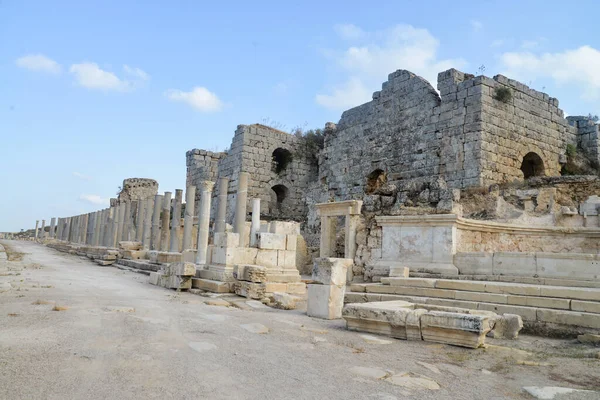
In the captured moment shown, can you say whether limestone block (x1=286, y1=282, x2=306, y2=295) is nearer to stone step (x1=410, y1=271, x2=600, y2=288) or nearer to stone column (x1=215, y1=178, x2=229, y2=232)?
stone step (x1=410, y1=271, x2=600, y2=288)

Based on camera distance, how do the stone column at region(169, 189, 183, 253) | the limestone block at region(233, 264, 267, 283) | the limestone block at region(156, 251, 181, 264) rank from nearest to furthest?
the limestone block at region(233, 264, 267, 283)
the limestone block at region(156, 251, 181, 264)
the stone column at region(169, 189, 183, 253)

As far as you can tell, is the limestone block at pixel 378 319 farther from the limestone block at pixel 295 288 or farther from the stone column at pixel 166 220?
the stone column at pixel 166 220

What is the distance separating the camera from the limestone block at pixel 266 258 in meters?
10.1

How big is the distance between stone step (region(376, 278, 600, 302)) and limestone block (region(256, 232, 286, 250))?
2.56 metres

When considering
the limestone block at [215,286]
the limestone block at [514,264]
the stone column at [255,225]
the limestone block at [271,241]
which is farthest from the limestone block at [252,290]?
the limestone block at [514,264]

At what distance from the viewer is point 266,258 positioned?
10.1 metres

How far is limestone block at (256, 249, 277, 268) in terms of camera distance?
10.1 m

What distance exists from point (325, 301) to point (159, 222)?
1416cm

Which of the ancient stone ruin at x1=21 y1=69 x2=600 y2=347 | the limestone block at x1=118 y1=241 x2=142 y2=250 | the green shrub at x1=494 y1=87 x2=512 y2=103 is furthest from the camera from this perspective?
the limestone block at x1=118 y1=241 x2=142 y2=250

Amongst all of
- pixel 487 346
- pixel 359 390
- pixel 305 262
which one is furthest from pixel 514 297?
pixel 305 262

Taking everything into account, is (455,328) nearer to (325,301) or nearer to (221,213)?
(325,301)

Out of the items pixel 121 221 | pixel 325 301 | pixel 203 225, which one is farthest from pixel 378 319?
pixel 121 221

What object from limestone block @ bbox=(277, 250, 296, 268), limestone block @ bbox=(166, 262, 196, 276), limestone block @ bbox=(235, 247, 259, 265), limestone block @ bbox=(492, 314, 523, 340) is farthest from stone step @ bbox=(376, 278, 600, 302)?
limestone block @ bbox=(166, 262, 196, 276)

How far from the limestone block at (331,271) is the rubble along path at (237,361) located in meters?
0.72
